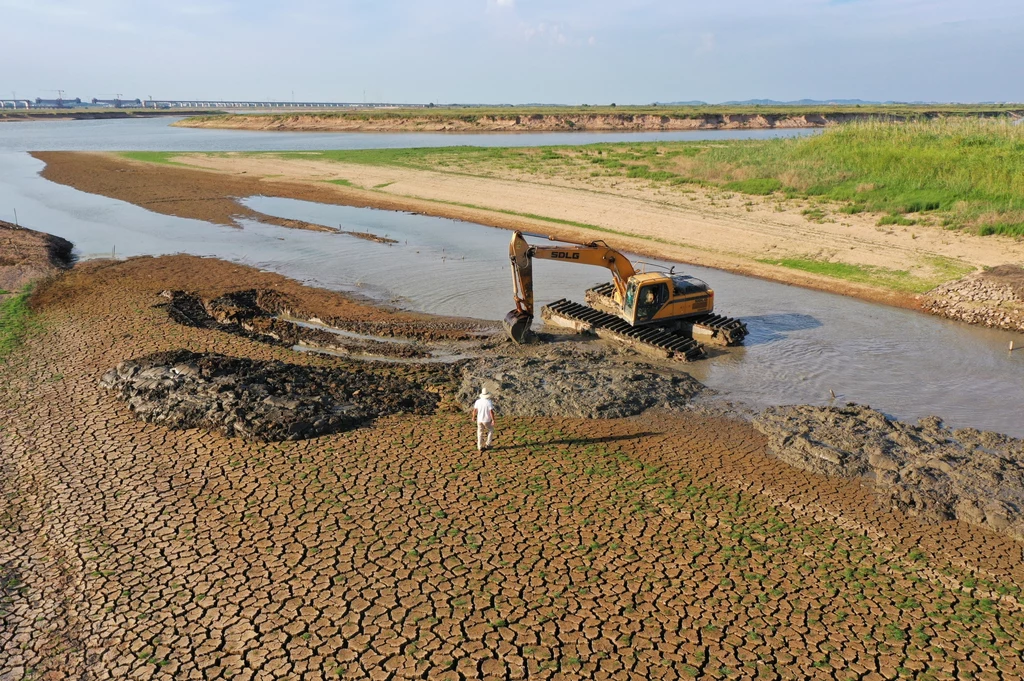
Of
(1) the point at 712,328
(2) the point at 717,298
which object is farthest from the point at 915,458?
(2) the point at 717,298

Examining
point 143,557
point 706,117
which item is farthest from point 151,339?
point 706,117

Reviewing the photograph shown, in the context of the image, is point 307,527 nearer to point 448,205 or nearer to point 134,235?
point 134,235

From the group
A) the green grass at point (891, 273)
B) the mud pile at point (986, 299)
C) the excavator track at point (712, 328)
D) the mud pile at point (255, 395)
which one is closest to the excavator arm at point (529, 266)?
the excavator track at point (712, 328)

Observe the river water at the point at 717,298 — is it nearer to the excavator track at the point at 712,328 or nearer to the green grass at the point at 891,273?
the excavator track at the point at 712,328

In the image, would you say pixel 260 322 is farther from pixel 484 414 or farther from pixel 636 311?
pixel 636 311

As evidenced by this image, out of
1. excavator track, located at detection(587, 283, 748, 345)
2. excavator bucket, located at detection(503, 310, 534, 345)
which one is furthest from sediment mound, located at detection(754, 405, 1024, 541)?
excavator bucket, located at detection(503, 310, 534, 345)

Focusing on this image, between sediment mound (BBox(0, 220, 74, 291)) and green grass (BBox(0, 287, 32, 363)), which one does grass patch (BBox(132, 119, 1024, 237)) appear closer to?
sediment mound (BBox(0, 220, 74, 291))
